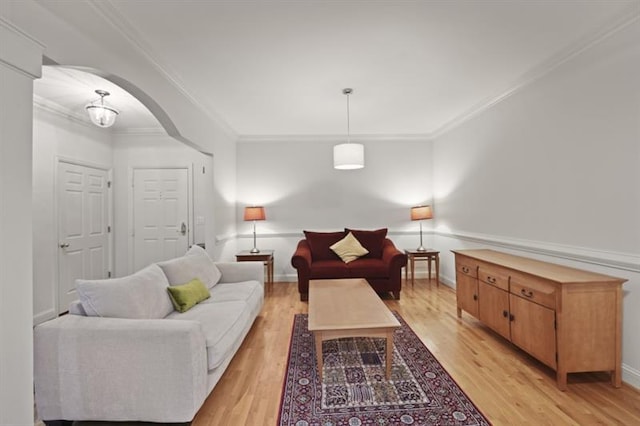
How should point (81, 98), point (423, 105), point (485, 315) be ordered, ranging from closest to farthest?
point (485, 315) → point (81, 98) → point (423, 105)

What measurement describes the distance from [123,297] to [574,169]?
364 centimetres

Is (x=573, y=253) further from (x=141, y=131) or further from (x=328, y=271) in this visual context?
(x=141, y=131)

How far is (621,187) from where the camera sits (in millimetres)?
2211

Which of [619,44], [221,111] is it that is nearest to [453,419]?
[619,44]

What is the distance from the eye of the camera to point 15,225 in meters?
1.46

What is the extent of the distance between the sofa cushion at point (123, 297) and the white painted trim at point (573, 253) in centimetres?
339

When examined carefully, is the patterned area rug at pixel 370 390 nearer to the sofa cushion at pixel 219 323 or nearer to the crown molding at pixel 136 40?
the sofa cushion at pixel 219 323

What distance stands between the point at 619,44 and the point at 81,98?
5.18 meters

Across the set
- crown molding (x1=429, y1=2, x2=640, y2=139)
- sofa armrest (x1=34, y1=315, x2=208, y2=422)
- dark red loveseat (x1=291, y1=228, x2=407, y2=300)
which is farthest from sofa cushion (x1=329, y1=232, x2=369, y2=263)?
sofa armrest (x1=34, y1=315, x2=208, y2=422)

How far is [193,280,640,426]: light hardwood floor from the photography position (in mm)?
1852

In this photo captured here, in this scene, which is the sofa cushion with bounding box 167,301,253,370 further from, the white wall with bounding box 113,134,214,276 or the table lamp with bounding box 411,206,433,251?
the table lamp with bounding box 411,206,433,251

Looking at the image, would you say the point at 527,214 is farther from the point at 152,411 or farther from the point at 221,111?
the point at 221,111

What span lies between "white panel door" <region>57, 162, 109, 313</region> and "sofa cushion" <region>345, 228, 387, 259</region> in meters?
3.86

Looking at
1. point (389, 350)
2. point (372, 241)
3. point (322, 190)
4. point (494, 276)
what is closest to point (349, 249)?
point (372, 241)
